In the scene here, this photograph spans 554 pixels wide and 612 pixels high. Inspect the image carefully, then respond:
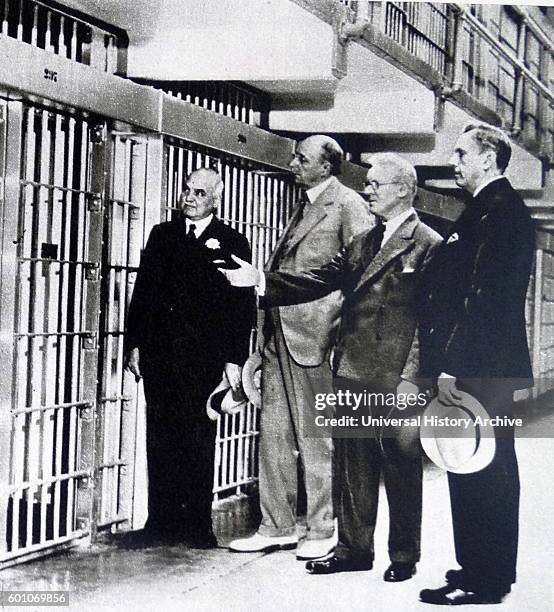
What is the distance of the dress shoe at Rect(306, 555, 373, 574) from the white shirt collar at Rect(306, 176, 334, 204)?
1.50 metres

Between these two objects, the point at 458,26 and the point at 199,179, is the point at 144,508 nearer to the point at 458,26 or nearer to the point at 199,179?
the point at 199,179

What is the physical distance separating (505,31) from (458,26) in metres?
0.22

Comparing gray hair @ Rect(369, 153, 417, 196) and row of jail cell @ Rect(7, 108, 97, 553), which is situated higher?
gray hair @ Rect(369, 153, 417, 196)

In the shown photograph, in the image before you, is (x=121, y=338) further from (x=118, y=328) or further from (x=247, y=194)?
(x=247, y=194)

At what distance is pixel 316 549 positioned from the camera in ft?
12.5

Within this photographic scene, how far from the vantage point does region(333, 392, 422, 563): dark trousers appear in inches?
148

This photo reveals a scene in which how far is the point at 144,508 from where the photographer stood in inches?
155

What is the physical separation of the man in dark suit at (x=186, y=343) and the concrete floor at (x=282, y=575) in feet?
0.66

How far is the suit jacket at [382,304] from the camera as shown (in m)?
3.75

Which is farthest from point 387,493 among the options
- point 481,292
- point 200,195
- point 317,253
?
point 200,195

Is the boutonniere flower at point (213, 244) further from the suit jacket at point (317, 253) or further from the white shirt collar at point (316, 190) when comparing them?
the white shirt collar at point (316, 190)

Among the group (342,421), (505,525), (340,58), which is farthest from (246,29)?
(505,525)

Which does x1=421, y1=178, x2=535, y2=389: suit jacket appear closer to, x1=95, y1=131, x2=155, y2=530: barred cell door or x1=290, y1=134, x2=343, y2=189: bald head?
x1=290, y1=134, x2=343, y2=189: bald head

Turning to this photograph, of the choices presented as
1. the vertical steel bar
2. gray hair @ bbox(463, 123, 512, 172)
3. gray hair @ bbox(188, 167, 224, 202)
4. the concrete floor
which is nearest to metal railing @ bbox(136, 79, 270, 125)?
gray hair @ bbox(188, 167, 224, 202)
